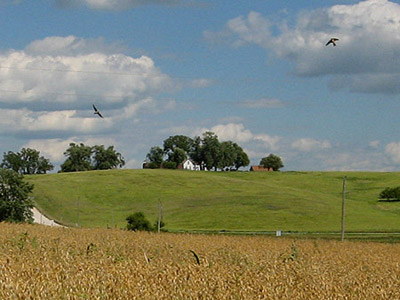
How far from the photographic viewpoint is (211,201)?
131625 mm

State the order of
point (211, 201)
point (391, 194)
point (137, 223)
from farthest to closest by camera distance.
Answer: point (391, 194)
point (211, 201)
point (137, 223)

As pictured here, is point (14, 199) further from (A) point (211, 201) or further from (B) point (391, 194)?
(B) point (391, 194)

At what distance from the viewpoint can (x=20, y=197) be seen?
315 feet

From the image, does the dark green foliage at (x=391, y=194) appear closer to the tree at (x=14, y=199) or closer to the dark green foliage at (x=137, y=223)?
the dark green foliage at (x=137, y=223)

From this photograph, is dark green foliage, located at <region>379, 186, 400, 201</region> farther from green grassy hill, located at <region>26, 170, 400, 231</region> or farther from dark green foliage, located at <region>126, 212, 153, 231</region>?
dark green foliage, located at <region>126, 212, 153, 231</region>

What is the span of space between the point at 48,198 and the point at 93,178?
96.8 feet

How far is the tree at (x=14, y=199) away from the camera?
93125mm

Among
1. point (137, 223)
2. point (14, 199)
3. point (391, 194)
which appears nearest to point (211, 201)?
point (391, 194)

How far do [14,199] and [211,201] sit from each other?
44729mm

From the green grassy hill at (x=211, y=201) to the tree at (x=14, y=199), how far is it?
50.8 ft

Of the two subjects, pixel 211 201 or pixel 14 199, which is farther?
pixel 211 201

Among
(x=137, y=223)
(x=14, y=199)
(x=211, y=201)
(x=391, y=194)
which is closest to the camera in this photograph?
(x=137, y=223)

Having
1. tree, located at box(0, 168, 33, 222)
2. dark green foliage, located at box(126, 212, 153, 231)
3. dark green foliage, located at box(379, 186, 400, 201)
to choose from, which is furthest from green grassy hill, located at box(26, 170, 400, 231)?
dark green foliage, located at box(126, 212, 153, 231)

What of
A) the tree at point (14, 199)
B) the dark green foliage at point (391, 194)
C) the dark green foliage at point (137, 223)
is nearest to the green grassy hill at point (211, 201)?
the dark green foliage at point (391, 194)
